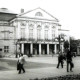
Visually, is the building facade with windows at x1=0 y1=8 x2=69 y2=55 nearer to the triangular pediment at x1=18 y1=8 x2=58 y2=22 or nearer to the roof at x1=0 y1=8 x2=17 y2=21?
the triangular pediment at x1=18 y1=8 x2=58 y2=22

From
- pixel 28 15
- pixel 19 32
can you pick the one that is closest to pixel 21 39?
pixel 19 32

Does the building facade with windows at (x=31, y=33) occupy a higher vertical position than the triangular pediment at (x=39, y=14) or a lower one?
lower

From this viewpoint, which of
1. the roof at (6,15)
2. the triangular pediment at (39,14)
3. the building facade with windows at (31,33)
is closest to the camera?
the building facade with windows at (31,33)

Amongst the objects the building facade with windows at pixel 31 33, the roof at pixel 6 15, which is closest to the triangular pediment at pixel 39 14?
the building facade with windows at pixel 31 33

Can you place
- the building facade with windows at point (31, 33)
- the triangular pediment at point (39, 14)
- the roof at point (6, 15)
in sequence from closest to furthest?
1. the building facade with windows at point (31, 33)
2. the triangular pediment at point (39, 14)
3. the roof at point (6, 15)

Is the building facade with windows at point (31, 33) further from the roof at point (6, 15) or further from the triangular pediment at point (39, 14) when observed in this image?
the roof at point (6, 15)

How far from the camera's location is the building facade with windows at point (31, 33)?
56.8 m

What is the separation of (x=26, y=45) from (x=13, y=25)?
21.3ft

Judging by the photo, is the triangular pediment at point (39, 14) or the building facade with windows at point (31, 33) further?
the triangular pediment at point (39, 14)

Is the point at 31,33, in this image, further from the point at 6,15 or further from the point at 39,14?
the point at 6,15

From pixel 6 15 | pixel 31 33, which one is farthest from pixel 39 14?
pixel 6 15

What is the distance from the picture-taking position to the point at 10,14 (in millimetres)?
67000

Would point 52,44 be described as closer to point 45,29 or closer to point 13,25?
point 45,29

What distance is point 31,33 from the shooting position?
196 ft
